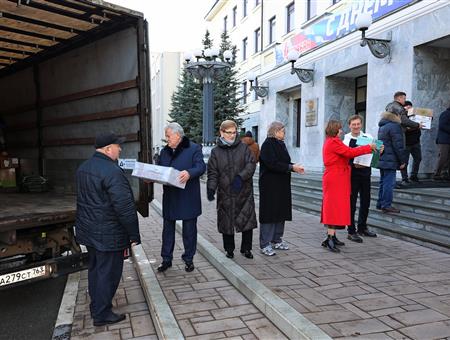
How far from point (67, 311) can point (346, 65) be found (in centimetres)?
1052

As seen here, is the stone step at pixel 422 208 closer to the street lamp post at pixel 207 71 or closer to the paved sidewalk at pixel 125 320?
the paved sidewalk at pixel 125 320

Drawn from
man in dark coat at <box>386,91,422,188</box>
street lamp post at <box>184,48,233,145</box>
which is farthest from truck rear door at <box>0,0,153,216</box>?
street lamp post at <box>184,48,233,145</box>

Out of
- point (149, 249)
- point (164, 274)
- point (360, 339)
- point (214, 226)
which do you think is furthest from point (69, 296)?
point (214, 226)

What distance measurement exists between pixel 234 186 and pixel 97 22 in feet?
8.78

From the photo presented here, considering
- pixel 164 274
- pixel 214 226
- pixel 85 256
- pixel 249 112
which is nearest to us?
pixel 85 256

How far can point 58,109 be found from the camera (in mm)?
6906

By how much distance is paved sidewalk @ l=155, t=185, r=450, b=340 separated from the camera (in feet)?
11.0

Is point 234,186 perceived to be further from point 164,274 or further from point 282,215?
point 164,274

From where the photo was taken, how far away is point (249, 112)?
2648cm

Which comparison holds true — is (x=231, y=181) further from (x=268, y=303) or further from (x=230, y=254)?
(x=268, y=303)

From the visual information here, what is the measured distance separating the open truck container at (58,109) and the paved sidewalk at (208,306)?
3.04ft

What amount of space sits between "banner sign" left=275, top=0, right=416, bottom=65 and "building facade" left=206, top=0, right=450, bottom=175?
3 cm

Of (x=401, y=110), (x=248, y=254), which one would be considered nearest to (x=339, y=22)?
(x=401, y=110)

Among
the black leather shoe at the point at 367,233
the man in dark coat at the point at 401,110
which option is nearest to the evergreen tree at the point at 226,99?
the man in dark coat at the point at 401,110
